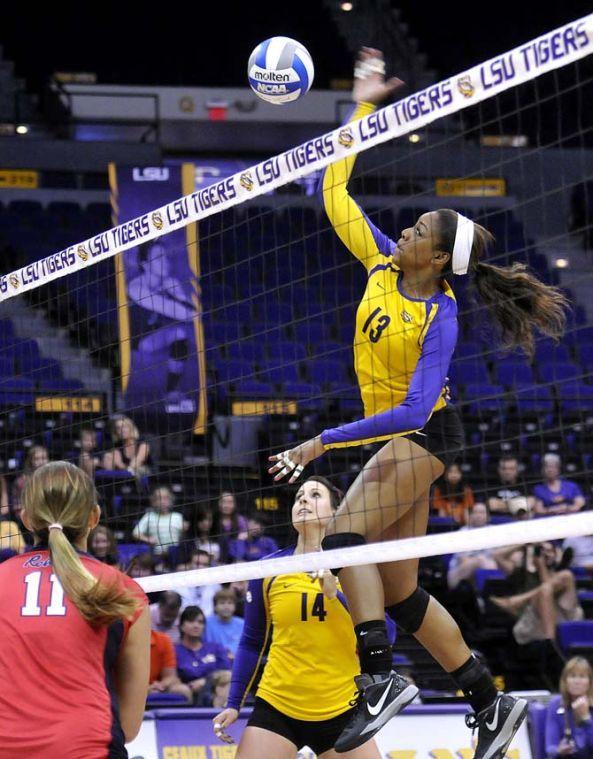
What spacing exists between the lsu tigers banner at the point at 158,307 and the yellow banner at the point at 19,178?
472 centimetres

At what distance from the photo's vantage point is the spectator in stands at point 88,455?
730 cm

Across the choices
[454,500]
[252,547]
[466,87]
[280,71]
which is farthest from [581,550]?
[466,87]

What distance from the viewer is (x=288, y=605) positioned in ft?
21.6

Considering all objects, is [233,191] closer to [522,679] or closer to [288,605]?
[288,605]

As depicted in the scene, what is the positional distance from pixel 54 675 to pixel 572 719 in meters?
5.95

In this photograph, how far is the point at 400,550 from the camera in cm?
545

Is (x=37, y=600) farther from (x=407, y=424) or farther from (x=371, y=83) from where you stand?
(x=371, y=83)

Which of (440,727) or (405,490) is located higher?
(405,490)

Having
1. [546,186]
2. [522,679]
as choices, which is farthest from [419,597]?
[546,186]

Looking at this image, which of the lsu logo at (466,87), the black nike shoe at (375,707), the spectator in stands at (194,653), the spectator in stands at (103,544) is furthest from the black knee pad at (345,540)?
Answer: the spectator in stands at (194,653)

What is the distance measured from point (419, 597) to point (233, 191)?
6.92ft

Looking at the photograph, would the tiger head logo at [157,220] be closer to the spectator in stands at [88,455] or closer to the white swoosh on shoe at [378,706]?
the spectator in stands at [88,455]

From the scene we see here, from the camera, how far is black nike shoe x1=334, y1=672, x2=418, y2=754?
5.45m

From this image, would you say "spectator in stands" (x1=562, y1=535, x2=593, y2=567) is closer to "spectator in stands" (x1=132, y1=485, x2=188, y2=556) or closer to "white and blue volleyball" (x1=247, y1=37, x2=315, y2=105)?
"spectator in stands" (x1=132, y1=485, x2=188, y2=556)
